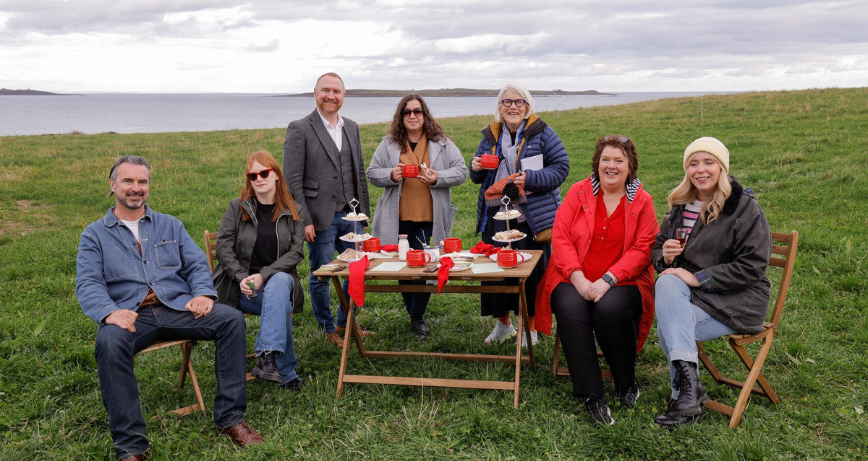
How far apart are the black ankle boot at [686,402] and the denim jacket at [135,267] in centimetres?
304

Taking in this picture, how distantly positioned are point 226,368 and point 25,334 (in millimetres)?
2624

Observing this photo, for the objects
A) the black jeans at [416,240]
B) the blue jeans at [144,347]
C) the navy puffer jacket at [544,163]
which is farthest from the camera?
the black jeans at [416,240]

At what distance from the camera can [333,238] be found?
5.11 metres

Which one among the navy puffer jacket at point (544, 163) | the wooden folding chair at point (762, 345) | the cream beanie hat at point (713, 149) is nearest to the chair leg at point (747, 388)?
the wooden folding chair at point (762, 345)

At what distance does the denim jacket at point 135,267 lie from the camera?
366 cm

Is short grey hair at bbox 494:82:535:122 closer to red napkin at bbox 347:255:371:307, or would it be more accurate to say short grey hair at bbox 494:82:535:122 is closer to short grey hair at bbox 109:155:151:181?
red napkin at bbox 347:255:371:307

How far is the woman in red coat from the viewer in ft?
12.5

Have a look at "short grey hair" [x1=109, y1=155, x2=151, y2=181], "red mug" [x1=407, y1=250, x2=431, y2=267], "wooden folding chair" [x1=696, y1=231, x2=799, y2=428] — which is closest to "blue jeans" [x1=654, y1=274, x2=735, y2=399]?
"wooden folding chair" [x1=696, y1=231, x2=799, y2=428]

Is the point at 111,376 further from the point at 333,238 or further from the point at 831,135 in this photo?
the point at 831,135

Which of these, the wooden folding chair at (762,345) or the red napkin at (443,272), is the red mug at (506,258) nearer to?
the red napkin at (443,272)

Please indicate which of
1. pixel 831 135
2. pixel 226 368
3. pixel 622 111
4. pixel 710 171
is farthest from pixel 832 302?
pixel 622 111

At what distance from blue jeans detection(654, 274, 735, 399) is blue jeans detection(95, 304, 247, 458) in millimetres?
2701

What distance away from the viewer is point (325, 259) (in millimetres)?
5078

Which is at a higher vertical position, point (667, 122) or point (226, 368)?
point (667, 122)
